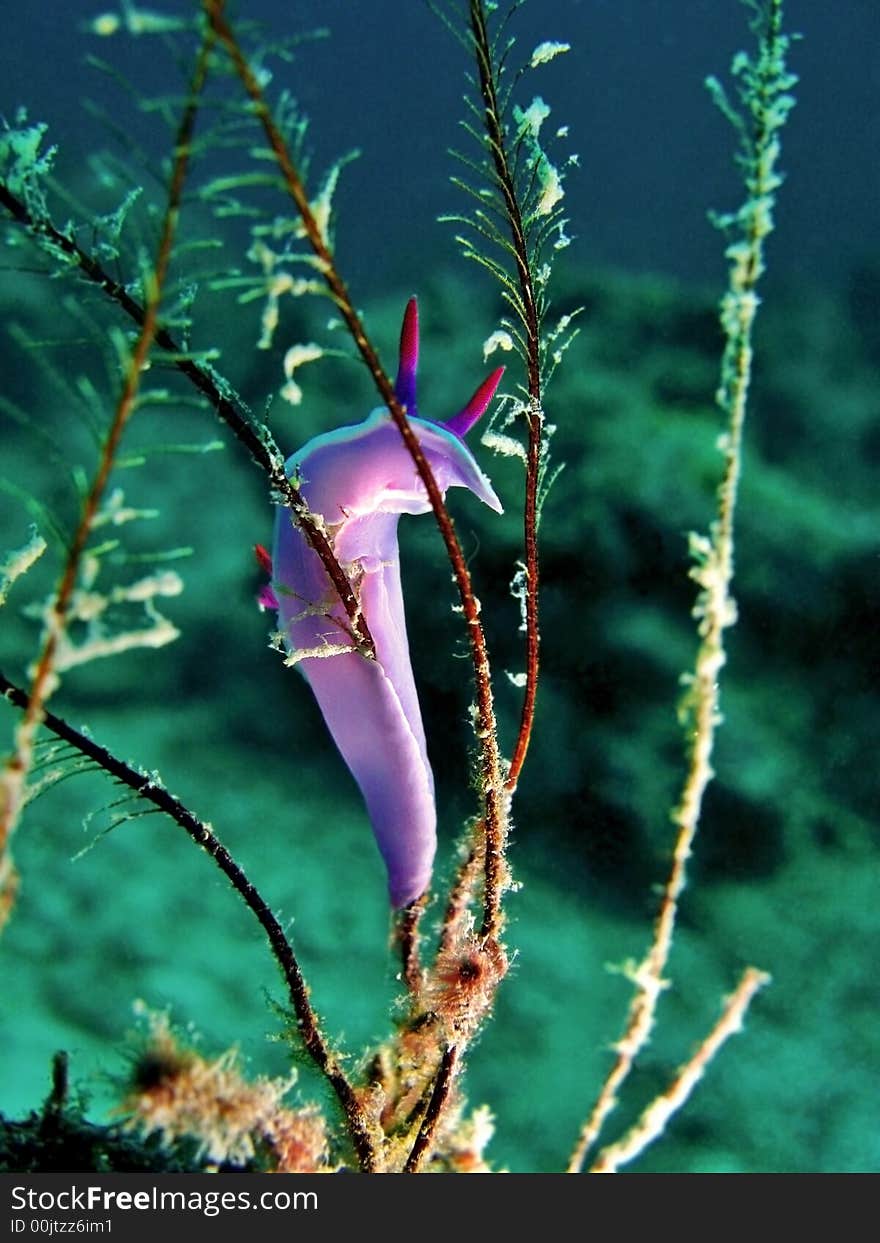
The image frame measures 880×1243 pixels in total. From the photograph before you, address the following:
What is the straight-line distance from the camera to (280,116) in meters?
0.98

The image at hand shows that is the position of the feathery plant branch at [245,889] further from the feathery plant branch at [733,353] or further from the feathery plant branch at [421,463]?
the feathery plant branch at [733,353]

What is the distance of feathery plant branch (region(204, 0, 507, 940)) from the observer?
0.84 m

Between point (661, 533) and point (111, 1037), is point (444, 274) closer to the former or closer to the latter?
point (661, 533)

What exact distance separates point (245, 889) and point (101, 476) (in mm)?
942

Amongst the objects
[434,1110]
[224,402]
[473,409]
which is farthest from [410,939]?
[224,402]

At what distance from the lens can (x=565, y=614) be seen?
3.22 metres

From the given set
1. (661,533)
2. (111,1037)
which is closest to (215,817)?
(111,1037)

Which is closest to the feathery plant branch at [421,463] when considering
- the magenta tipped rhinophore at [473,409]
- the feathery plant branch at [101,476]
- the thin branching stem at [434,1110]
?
the feathery plant branch at [101,476]

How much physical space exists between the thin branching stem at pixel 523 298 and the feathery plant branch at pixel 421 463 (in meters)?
0.08

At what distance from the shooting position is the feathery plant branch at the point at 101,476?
0.82 metres

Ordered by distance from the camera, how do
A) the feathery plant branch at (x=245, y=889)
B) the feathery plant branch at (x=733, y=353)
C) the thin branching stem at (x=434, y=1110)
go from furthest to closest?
the thin branching stem at (x=434, y=1110) < the feathery plant branch at (x=245, y=889) < the feathery plant branch at (x=733, y=353)

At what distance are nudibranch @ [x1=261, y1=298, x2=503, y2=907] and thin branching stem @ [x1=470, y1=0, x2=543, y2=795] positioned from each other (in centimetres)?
8

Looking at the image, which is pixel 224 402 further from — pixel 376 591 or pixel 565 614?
pixel 565 614

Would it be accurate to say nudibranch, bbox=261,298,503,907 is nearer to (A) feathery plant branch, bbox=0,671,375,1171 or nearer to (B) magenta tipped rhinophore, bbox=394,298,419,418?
(B) magenta tipped rhinophore, bbox=394,298,419,418
